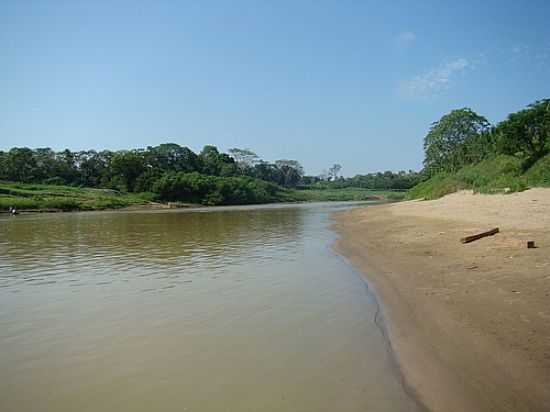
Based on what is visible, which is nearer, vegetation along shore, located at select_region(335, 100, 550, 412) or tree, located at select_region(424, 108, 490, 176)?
vegetation along shore, located at select_region(335, 100, 550, 412)

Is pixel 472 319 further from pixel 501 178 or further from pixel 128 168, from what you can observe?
pixel 128 168

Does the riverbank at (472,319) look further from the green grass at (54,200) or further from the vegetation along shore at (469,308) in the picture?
the green grass at (54,200)

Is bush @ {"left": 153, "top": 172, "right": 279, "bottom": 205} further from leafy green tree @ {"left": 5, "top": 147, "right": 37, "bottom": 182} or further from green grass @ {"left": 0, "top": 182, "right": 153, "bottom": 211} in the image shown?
leafy green tree @ {"left": 5, "top": 147, "right": 37, "bottom": 182}

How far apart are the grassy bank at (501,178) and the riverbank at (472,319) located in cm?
1924

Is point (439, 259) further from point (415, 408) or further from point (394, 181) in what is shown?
point (394, 181)

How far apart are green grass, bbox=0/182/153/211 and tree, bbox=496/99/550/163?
234 feet

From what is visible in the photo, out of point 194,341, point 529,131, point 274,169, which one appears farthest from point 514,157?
point 274,169

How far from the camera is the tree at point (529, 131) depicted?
116ft

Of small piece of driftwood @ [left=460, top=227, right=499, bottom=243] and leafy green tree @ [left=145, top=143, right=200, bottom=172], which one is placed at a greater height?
leafy green tree @ [left=145, top=143, right=200, bottom=172]

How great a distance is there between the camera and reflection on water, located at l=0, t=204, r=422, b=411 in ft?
14.5

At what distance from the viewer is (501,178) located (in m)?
35.4

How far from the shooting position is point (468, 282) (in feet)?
26.6

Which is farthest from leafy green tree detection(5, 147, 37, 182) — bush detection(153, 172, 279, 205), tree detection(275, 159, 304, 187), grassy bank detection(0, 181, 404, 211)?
tree detection(275, 159, 304, 187)

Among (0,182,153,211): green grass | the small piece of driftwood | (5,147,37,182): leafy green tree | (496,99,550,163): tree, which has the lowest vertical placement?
the small piece of driftwood
